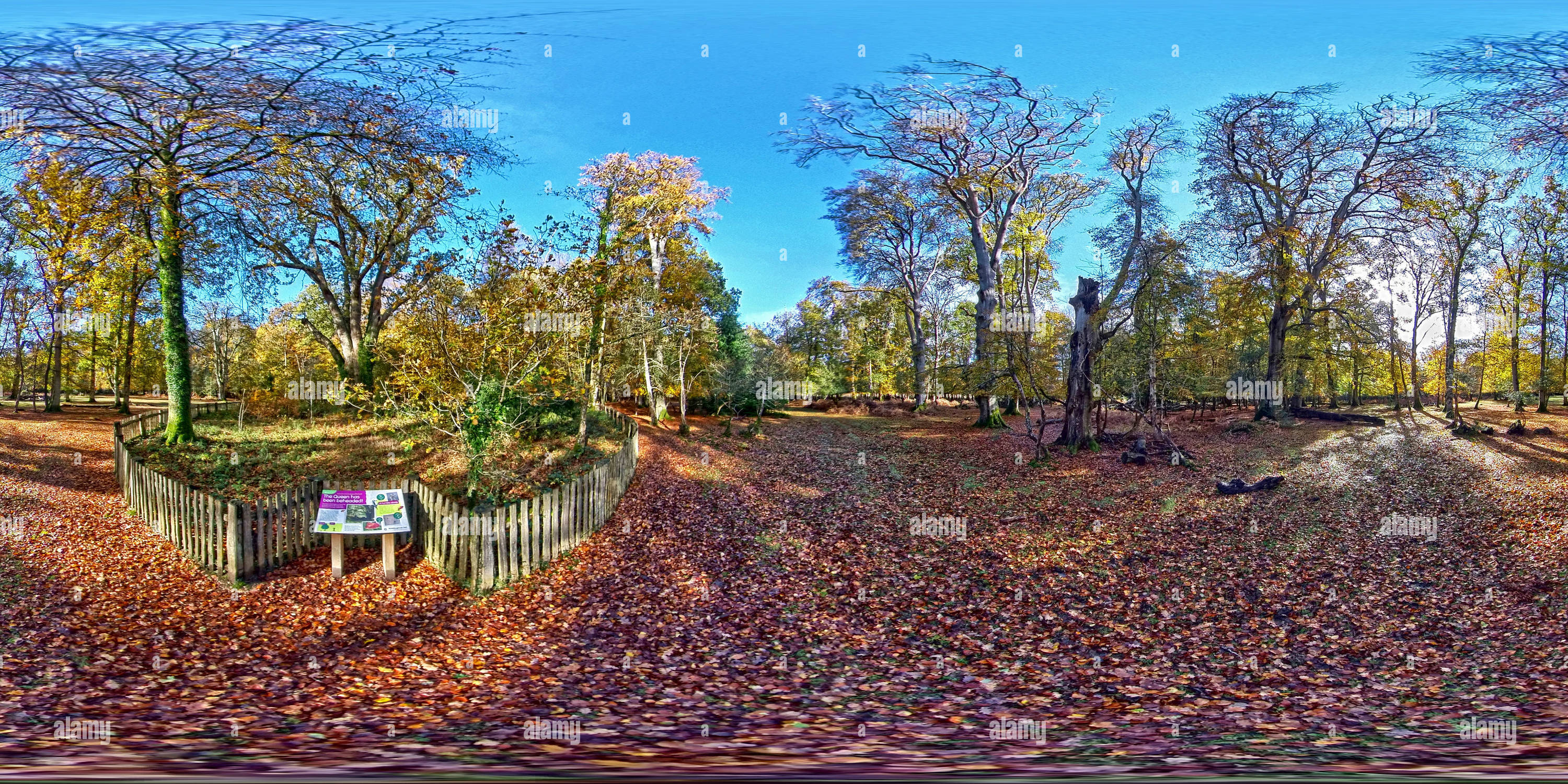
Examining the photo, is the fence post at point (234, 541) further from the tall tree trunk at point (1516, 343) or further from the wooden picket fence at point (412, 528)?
the tall tree trunk at point (1516, 343)

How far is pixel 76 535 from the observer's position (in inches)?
330

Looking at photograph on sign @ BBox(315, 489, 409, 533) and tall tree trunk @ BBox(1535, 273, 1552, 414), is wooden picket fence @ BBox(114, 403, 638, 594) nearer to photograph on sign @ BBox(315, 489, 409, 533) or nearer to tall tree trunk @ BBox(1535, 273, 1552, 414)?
photograph on sign @ BBox(315, 489, 409, 533)

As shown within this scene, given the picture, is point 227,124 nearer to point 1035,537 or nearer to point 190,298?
point 190,298

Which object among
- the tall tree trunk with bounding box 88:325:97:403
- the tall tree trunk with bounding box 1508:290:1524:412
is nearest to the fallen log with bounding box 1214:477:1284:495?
the tall tree trunk with bounding box 1508:290:1524:412

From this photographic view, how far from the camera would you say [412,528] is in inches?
310

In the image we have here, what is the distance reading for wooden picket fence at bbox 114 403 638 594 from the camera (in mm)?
7020

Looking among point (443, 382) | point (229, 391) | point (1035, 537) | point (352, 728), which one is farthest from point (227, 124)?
point (229, 391)

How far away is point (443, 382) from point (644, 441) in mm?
6020

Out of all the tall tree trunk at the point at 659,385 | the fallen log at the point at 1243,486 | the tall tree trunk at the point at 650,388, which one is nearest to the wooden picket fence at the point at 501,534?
the fallen log at the point at 1243,486

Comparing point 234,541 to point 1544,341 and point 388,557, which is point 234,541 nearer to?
point 388,557

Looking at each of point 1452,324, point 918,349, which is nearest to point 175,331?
point 918,349

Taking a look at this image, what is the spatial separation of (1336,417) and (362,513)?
25.7 meters

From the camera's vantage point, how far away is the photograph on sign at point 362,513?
6789 mm

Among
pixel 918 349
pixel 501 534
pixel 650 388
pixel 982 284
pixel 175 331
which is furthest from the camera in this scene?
pixel 918 349
